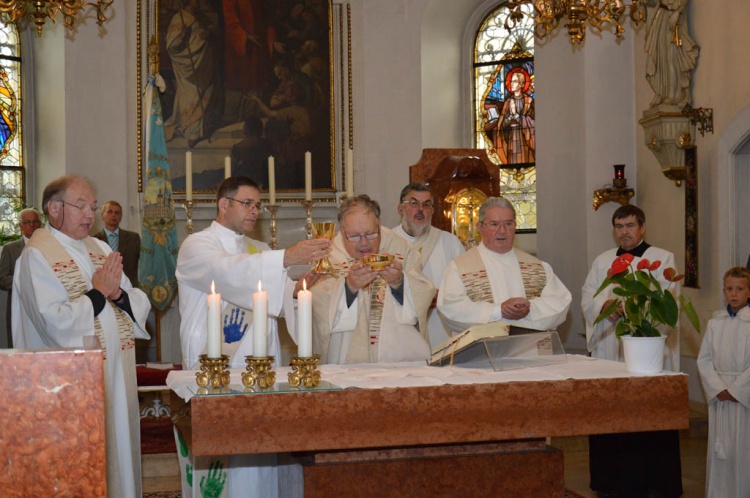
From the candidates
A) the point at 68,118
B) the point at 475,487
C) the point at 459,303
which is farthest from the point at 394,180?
the point at 475,487

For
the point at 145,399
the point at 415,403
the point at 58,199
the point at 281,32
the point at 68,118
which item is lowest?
the point at 145,399

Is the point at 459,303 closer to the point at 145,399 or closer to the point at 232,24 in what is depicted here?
the point at 145,399

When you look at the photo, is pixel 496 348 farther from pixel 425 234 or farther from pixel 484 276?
pixel 425 234

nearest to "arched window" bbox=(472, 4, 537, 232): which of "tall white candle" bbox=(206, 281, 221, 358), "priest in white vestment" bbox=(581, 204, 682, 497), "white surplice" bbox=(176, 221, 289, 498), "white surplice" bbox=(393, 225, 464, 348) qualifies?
"white surplice" bbox=(393, 225, 464, 348)

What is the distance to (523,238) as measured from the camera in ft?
39.9

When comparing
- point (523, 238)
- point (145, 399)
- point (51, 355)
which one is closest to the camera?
point (51, 355)

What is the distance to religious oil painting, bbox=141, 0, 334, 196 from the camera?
1148cm

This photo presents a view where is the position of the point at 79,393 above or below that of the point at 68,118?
below

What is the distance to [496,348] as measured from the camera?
14.5 feet

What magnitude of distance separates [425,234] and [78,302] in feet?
11.0

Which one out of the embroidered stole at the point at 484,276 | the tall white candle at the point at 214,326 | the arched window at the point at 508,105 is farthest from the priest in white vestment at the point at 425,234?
the arched window at the point at 508,105

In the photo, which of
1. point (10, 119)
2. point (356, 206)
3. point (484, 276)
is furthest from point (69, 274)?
point (10, 119)

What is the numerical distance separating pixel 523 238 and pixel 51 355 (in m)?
10.3

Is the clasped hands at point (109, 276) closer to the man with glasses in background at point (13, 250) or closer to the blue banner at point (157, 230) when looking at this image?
the blue banner at point (157, 230)
